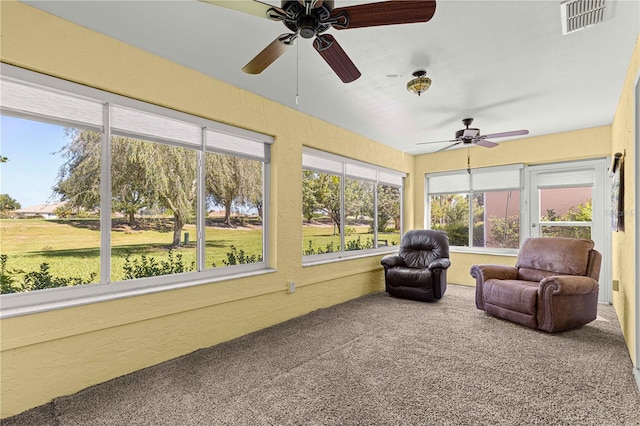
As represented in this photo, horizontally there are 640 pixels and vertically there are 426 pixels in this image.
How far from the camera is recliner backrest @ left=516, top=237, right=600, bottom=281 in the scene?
354 centimetres

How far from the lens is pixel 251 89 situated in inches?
127

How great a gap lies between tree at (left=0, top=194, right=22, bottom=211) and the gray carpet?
4.36 ft

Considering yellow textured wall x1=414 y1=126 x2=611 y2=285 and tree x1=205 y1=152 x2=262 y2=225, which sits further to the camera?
yellow textured wall x1=414 y1=126 x2=611 y2=285

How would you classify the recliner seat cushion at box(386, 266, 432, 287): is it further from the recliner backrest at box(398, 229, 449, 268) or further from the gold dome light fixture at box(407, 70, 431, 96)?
the gold dome light fixture at box(407, 70, 431, 96)

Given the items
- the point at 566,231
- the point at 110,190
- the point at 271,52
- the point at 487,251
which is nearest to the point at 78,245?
the point at 110,190

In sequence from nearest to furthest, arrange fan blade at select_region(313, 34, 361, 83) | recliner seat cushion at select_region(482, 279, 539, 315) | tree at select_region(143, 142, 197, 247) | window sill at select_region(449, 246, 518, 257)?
fan blade at select_region(313, 34, 361, 83)
tree at select_region(143, 142, 197, 247)
recliner seat cushion at select_region(482, 279, 539, 315)
window sill at select_region(449, 246, 518, 257)

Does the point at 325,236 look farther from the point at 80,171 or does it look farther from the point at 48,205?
the point at 48,205

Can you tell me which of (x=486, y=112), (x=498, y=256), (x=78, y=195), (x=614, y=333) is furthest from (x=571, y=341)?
(x=78, y=195)

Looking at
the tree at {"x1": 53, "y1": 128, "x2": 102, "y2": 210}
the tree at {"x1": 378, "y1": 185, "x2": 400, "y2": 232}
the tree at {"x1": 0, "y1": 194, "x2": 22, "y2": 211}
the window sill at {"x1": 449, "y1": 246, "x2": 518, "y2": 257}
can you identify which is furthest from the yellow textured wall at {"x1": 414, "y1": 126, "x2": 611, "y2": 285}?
the tree at {"x1": 0, "y1": 194, "x2": 22, "y2": 211}

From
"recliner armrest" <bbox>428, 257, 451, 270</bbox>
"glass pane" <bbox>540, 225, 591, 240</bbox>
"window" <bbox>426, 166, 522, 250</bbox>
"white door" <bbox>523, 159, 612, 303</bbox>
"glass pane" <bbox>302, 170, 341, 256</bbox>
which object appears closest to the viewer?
"glass pane" <bbox>302, 170, 341, 256</bbox>

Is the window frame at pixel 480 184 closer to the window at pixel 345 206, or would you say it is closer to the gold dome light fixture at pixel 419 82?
the window at pixel 345 206

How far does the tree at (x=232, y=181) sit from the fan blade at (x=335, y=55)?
1.67 m

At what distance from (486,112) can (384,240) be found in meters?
2.74

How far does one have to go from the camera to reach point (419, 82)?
2867mm
